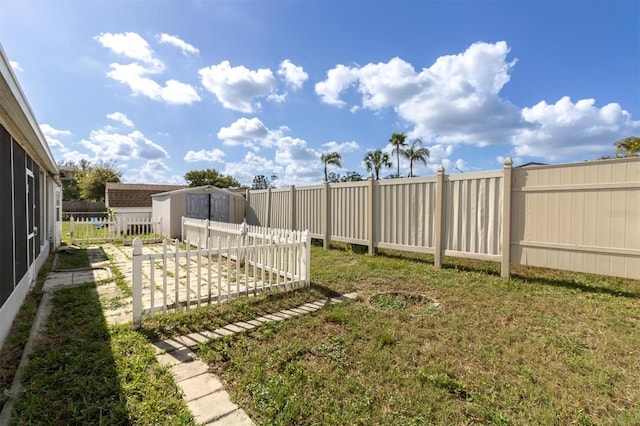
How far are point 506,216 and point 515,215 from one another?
0.52ft

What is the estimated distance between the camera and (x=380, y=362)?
8.59ft

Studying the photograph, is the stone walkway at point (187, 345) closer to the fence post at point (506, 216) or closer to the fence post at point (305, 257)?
the fence post at point (305, 257)

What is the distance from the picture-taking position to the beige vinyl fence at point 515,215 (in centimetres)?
440

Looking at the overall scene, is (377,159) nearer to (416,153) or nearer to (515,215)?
(416,153)

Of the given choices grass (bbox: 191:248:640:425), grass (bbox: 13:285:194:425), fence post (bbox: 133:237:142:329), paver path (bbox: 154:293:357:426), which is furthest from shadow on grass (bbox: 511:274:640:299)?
fence post (bbox: 133:237:142:329)

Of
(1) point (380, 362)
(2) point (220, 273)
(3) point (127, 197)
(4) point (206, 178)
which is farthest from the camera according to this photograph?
(4) point (206, 178)

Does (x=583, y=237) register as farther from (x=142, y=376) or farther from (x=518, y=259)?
(x=142, y=376)

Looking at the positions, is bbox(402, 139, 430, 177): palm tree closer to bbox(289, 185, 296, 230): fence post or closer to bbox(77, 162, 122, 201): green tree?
bbox(289, 185, 296, 230): fence post

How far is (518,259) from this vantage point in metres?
5.30

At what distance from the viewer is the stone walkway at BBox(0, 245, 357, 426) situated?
2.01 m

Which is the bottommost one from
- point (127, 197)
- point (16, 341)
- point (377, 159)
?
point (16, 341)

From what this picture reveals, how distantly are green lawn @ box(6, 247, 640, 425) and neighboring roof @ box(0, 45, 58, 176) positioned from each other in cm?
241

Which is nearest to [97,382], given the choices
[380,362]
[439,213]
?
[380,362]

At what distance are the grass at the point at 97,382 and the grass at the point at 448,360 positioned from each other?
486mm
